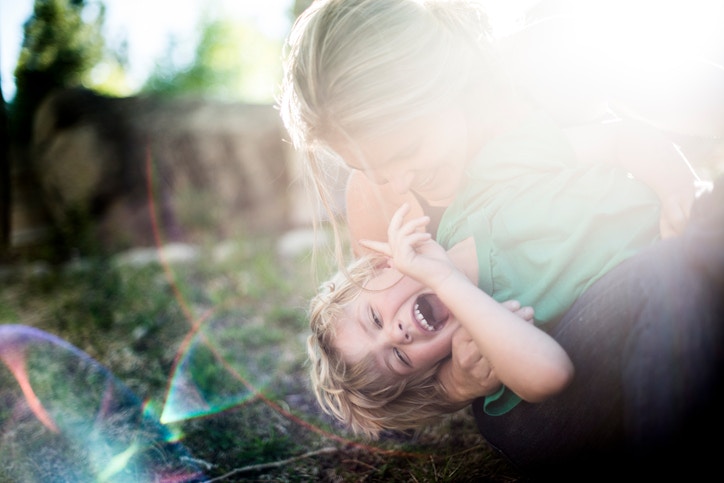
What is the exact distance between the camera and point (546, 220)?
1.61 m

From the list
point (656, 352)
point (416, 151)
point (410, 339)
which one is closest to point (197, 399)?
point (410, 339)

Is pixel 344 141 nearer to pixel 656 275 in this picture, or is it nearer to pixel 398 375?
pixel 398 375

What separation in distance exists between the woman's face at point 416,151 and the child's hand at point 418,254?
118mm

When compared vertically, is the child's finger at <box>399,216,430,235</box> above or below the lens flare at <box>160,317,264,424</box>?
above

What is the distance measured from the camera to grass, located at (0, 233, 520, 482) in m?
2.06

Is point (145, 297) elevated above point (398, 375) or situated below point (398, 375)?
below

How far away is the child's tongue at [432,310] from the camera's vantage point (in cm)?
175

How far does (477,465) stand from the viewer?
6.59 ft

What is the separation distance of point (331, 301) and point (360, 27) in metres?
0.90

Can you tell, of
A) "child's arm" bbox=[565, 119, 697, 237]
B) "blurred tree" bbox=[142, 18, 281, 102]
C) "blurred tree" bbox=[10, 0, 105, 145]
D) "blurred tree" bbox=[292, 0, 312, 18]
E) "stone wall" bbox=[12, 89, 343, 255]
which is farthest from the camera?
"blurred tree" bbox=[142, 18, 281, 102]

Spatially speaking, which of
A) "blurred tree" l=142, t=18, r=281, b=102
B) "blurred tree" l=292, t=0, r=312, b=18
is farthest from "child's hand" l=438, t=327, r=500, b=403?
"blurred tree" l=142, t=18, r=281, b=102

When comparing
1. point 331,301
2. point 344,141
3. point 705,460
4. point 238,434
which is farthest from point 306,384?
point 705,460

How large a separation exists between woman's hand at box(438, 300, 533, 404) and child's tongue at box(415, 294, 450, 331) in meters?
0.06

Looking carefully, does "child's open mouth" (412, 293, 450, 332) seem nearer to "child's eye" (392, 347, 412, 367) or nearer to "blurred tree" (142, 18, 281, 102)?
"child's eye" (392, 347, 412, 367)
